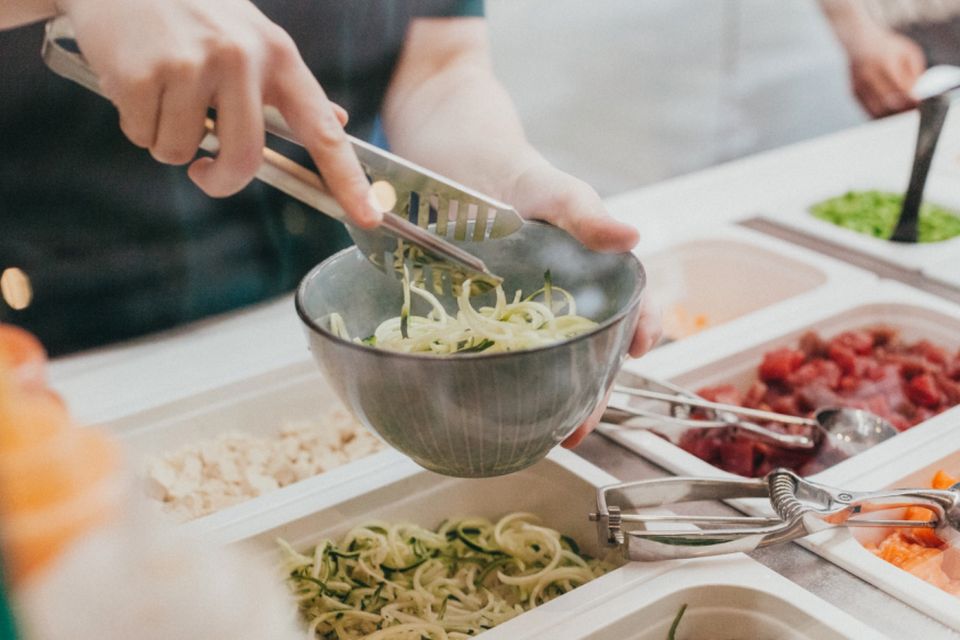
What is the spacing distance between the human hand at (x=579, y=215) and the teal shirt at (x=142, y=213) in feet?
0.71

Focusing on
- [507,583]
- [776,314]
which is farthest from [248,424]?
[776,314]

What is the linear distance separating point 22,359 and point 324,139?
38 cm

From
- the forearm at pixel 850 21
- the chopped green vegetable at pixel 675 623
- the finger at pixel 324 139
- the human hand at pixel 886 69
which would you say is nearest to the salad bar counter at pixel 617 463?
the chopped green vegetable at pixel 675 623

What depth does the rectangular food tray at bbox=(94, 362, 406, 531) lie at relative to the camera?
49.0 inches

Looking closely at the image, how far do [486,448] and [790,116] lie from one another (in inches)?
182

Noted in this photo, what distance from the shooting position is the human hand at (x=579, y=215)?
0.93 metres

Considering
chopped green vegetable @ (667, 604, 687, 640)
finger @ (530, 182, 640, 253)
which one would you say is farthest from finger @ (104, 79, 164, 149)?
chopped green vegetable @ (667, 604, 687, 640)

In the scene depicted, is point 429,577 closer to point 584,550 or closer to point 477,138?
point 584,550

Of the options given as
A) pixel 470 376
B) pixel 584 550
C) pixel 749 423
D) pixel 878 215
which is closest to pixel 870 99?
pixel 878 215

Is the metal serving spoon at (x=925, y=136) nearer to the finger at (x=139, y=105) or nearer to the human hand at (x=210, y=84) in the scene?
the human hand at (x=210, y=84)

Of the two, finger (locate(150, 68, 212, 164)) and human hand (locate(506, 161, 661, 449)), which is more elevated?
finger (locate(150, 68, 212, 164))

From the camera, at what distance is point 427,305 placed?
0.95m

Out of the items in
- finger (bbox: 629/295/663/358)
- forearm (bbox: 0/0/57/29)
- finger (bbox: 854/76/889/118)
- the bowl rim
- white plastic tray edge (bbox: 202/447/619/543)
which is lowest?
white plastic tray edge (bbox: 202/447/619/543)

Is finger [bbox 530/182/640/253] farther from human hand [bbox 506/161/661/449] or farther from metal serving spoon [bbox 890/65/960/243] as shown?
metal serving spoon [bbox 890/65/960/243]
